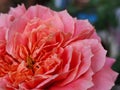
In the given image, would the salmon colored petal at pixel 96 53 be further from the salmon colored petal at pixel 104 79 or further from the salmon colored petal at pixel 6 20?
the salmon colored petal at pixel 6 20

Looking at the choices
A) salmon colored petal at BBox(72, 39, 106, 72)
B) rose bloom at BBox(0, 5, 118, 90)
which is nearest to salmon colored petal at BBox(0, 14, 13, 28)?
rose bloom at BBox(0, 5, 118, 90)

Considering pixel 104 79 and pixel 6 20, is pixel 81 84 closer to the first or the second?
pixel 104 79

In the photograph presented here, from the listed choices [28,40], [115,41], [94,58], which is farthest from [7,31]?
[115,41]

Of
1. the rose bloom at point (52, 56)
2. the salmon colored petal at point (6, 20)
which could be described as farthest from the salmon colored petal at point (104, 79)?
the salmon colored petal at point (6, 20)

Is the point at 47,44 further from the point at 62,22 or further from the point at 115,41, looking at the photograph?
the point at 115,41

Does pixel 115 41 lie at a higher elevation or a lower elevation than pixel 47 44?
lower

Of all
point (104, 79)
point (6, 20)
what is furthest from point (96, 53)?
point (6, 20)

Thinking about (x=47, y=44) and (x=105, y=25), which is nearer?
(x=47, y=44)

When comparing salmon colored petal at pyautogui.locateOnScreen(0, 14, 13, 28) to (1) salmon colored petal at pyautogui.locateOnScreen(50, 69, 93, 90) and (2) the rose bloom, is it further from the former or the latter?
(1) salmon colored petal at pyautogui.locateOnScreen(50, 69, 93, 90)
